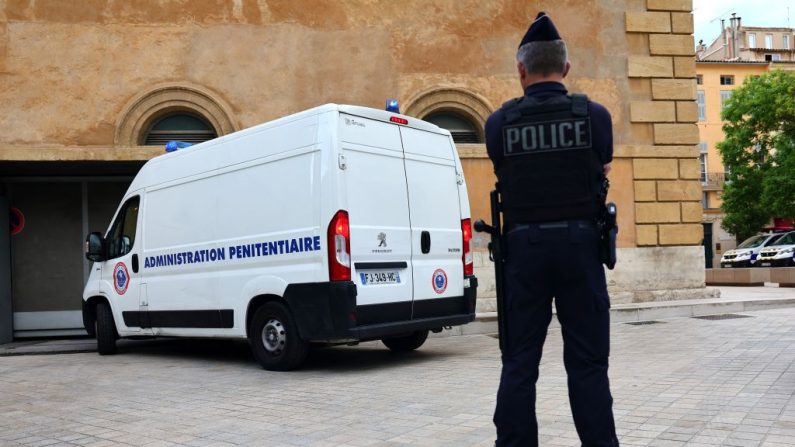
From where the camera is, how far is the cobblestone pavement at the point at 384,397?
14.7 feet

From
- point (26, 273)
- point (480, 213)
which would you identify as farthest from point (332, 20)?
point (26, 273)

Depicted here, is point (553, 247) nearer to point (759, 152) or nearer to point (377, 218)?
point (377, 218)

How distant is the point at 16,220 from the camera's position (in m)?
12.2

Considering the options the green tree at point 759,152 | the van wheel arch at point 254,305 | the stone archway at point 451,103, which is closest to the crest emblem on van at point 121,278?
the van wheel arch at point 254,305

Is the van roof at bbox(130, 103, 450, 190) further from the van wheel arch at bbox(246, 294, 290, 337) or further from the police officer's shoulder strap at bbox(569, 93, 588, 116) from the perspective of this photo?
the police officer's shoulder strap at bbox(569, 93, 588, 116)

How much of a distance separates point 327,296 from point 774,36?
71377mm

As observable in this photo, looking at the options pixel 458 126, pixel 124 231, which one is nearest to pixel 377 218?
pixel 124 231

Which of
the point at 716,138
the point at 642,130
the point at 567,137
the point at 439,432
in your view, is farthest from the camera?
the point at 716,138

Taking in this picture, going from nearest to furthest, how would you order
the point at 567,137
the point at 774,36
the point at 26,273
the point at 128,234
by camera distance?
the point at 567,137 < the point at 128,234 < the point at 26,273 < the point at 774,36

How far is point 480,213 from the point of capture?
42.1 feet

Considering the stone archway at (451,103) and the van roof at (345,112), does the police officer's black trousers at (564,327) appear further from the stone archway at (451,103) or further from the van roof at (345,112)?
the stone archway at (451,103)

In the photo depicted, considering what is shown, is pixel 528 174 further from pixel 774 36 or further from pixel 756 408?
pixel 774 36

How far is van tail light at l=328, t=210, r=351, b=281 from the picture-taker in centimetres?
686

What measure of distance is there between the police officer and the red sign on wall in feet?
36.2
